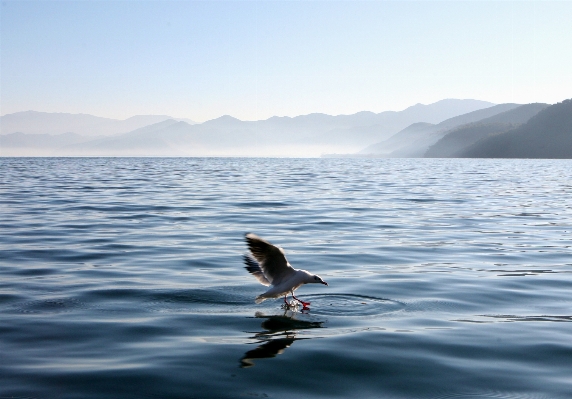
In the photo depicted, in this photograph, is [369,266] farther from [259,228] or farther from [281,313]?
[259,228]

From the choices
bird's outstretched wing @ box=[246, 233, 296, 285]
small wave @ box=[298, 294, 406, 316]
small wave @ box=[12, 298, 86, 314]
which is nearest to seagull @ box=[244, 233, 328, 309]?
bird's outstretched wing @ box=[246, 233, 296, 285]

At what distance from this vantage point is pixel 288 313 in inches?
513

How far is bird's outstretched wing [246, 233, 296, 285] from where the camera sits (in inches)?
504

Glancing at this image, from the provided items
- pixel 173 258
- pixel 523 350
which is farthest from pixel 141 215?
pixel 523 350

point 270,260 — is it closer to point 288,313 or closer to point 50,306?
point 288,313

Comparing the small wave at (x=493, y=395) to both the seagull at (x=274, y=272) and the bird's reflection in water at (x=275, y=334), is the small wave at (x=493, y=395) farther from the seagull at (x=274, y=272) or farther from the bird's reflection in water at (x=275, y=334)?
the seagull at (x=274, y=272)

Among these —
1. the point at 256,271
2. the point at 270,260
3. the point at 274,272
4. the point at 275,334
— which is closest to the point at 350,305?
the point at 274,272

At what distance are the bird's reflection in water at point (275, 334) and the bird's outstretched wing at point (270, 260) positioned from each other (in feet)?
2.54

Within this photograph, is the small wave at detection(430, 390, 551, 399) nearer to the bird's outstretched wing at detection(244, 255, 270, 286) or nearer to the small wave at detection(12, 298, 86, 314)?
the bird's outstretched wing at detection(244, 255, 270, 286)

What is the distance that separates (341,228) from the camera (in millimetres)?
26078

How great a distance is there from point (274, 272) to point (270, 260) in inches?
14.8

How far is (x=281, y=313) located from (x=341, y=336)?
227cm

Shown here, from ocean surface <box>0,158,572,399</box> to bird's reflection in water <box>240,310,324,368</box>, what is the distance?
5 cm

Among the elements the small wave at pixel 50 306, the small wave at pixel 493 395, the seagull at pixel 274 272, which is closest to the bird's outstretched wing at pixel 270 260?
the seagull at pixel 274 272
